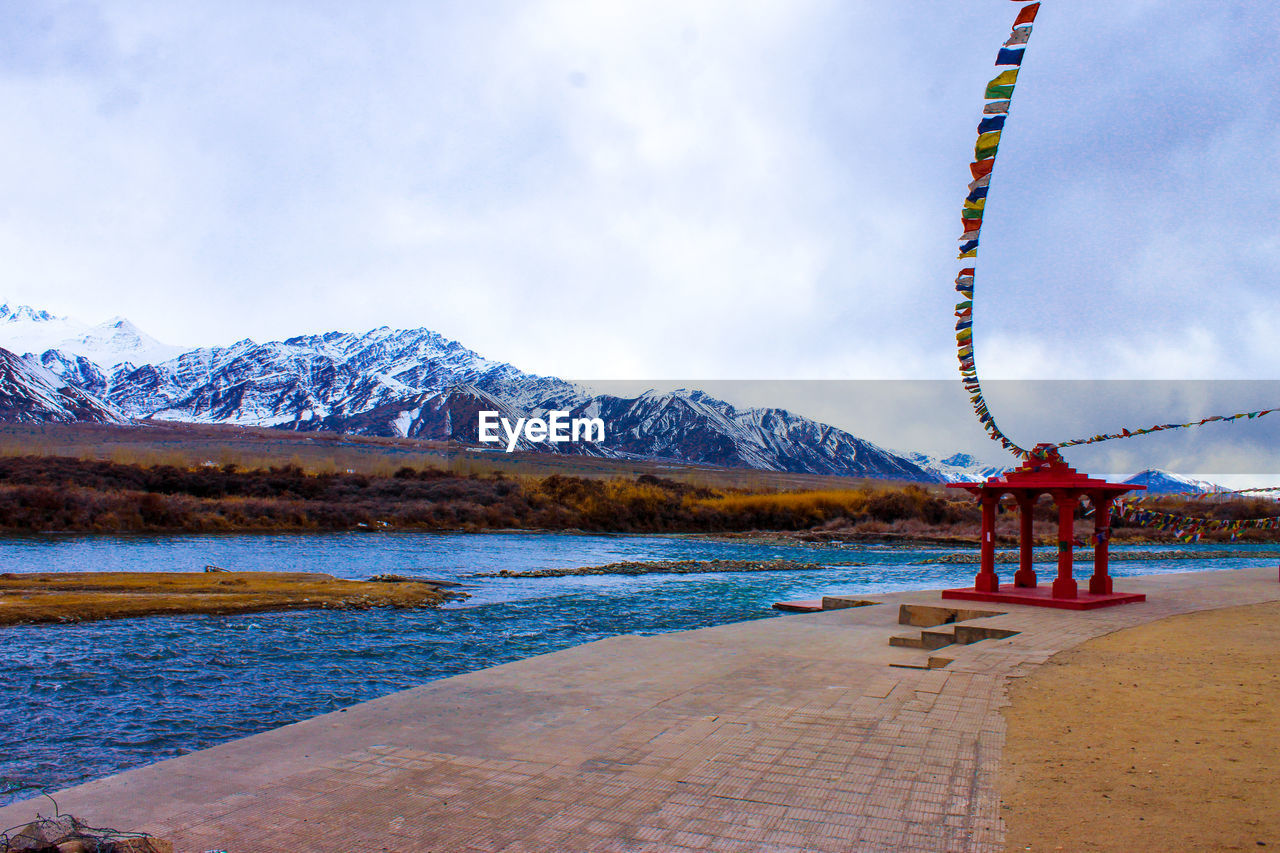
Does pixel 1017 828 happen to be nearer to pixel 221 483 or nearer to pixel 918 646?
pixel 918 646

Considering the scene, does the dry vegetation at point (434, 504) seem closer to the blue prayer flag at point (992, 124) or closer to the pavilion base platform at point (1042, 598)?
the pavilion base platform at point (1042, 598)

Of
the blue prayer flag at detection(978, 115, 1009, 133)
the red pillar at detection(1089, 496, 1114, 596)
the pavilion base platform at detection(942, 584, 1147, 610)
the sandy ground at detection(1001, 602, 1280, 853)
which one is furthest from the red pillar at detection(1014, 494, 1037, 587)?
the blue prayer flag at detection(978, 115, 1009, 133)

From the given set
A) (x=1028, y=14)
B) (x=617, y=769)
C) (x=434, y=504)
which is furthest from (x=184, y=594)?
(x=434, y=504)

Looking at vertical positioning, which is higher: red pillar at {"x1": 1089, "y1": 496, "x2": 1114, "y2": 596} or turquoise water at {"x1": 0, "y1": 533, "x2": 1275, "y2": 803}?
red pillar at {"x1": 1089, "y1": 496, "x2": 1114, "y2": 596}

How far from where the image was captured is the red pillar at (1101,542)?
13.8 m

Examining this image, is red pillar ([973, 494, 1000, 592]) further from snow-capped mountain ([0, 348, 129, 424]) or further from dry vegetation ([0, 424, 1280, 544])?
snow-capped mountain ([0, 348, 129, 424])

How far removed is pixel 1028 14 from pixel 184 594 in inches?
654

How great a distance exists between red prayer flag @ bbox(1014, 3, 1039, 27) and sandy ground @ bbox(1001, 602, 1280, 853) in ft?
17.5

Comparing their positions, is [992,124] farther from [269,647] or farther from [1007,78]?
[269,647]

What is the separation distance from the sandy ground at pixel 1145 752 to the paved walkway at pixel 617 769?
240mm

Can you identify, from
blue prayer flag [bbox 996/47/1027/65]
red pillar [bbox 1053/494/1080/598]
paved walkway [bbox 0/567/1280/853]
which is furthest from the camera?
red pillar [bbox 1053/494/1080/598]

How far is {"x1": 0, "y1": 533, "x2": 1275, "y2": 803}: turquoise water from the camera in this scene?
27.2 ft

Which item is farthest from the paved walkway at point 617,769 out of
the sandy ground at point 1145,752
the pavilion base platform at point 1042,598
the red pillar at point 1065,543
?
the red pillar at point 1065,543

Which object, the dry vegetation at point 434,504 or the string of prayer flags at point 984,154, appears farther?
the dry vegetation at point 434,504
